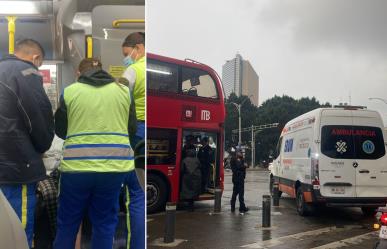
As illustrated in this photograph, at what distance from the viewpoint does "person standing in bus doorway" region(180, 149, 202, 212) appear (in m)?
1.54

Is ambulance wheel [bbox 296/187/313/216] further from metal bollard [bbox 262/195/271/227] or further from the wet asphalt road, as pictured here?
metal bollard [bbox 262/195/271/227]

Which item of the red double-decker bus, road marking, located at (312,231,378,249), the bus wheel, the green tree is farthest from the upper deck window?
road marking, located at (312,231,378,249)

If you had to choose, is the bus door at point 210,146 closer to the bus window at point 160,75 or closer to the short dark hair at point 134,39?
the bus window at point 160,75

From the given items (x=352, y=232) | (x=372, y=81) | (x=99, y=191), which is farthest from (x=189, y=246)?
(x=372, y=81)

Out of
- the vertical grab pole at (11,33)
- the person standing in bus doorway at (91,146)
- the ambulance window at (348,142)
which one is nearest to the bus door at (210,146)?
the person standing in bus doorway at (91,146)

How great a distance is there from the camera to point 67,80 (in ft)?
3.88

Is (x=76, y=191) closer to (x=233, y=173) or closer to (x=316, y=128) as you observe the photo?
(x=233, y=173)

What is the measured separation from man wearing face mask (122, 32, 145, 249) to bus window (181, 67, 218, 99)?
0.65 ft

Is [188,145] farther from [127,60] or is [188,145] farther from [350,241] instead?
[350,241]

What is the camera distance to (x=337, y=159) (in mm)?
1600

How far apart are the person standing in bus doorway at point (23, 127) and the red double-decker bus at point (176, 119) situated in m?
0.38

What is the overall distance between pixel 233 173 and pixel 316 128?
0.41 m

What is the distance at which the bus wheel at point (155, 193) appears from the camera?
1404mm

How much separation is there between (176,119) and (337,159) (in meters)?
0.72
